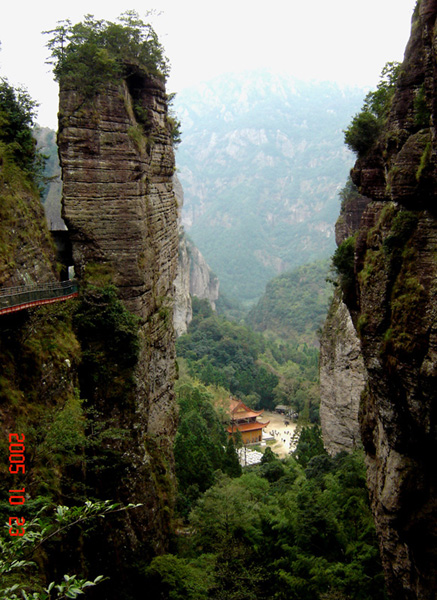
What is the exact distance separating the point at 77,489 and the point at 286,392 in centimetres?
5267

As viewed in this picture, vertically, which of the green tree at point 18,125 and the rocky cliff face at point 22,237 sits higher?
the green tree at point 18,125

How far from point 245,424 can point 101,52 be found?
41167 mm

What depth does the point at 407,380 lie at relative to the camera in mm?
11367

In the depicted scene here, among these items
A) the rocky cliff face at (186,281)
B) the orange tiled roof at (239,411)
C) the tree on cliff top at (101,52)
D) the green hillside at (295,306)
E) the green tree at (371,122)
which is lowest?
the green hillside at (295,306)

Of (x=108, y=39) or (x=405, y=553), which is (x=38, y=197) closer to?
(x=108, y=39)

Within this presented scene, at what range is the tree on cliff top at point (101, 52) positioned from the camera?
1839 cm

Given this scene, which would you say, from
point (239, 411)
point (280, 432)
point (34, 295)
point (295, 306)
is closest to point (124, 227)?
point (34, 295)

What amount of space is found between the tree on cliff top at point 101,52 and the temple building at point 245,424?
37677 mm

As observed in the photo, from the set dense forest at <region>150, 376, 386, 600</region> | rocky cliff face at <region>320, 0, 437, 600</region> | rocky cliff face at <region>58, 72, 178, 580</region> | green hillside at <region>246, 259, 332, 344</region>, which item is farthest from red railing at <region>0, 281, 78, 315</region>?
green hillside at <region>246, 259, 332, 344</region>

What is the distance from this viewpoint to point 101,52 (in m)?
18.2

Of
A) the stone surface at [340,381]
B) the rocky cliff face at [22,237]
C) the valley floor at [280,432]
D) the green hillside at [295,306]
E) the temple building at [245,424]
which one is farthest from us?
the green hillside at [295,306]

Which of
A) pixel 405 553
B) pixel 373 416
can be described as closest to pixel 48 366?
pixel 373 416

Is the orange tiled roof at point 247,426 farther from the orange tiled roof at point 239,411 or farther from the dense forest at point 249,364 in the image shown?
the dense forest at point 249,364

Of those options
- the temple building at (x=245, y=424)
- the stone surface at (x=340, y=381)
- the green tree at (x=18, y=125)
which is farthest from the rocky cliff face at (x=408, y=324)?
the temple building at (x=245, y=424)
